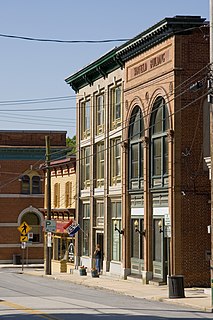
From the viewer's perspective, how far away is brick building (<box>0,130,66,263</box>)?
71125 millimetres

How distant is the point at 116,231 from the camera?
4550 cm

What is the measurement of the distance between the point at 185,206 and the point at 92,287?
6.97m

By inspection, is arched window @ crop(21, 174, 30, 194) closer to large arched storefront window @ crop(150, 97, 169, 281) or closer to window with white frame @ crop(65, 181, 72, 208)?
window with white frame @ crop(65, 181, 72, 208)

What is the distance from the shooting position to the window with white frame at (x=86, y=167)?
170ft

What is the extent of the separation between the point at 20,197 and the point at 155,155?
34.3 metres

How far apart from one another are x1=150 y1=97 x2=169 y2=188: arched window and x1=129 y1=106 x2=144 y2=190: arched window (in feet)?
5.99

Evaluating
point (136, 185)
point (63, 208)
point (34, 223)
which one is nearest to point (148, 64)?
point (136, 185)

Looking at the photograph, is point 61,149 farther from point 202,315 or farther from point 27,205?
point 202,315

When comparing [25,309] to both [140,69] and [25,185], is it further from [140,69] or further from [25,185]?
[25,185]

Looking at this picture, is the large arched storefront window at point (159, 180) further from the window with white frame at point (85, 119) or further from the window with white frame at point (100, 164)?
the window with white frame at point (85, 119)

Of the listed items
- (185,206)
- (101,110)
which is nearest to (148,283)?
(185,206)

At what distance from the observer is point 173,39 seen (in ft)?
120

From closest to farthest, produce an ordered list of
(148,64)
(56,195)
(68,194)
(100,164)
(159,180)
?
1. (159,180)
2. (148,64)
3. (100,164)
4. (68,194)
5. (56,195)

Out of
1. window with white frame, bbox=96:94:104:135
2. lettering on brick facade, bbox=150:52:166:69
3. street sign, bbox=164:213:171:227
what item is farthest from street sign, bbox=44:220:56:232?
street sign, bbox=164:213:171:227
